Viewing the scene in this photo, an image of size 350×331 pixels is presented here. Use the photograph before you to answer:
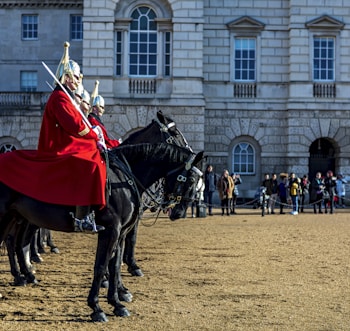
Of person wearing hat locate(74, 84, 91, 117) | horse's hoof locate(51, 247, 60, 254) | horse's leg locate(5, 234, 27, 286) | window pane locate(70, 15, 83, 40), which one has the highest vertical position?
window pane locate(70, 15, 83, 40)

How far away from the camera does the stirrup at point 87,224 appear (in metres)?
7.20

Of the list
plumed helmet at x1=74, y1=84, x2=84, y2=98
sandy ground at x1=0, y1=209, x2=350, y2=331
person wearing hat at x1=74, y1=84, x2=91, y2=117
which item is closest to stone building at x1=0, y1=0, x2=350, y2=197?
sandy ground at x1=0, y1=209, x2=350, y2=331

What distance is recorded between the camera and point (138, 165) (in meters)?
7.97

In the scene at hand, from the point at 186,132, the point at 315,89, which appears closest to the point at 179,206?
the point at 186,132

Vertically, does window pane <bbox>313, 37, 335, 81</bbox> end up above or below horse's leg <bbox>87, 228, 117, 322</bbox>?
above

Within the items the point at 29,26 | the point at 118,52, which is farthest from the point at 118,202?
the point at 29,26

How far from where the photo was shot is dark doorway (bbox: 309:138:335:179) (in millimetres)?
29656

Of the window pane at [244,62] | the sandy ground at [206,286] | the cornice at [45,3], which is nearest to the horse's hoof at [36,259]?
the sandy ground at [206,286]

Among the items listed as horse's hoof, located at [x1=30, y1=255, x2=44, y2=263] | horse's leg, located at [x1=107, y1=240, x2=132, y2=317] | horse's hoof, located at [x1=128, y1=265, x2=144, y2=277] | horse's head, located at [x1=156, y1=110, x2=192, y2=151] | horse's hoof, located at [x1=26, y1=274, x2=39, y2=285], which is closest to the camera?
horse's leg, located at [x1=107, y1=240, x2=132, y2=317]

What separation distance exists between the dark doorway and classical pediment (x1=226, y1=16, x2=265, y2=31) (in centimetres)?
640

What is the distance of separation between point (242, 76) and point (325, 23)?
4741 mm

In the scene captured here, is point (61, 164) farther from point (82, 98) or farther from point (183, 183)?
point (82, 98)

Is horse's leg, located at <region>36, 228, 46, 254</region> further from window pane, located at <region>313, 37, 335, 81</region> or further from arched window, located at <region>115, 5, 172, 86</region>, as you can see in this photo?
window pane, located at <region>313, 37, 335, 81</region>

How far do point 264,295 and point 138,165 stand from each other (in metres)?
2.70
